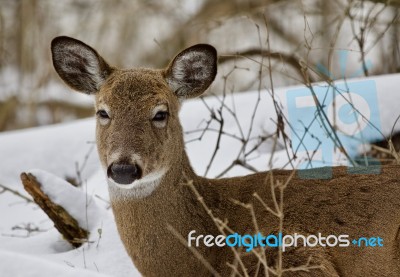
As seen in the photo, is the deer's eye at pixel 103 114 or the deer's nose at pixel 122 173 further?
the deer's eye at pixel 103 114

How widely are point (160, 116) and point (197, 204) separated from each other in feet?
1.75

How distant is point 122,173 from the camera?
144 inches

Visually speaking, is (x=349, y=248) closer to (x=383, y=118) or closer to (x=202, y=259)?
(x=202, y=259)

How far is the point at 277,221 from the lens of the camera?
13.3ft

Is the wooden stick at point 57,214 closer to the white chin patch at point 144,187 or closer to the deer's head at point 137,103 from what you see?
the deer's head at point 137,103

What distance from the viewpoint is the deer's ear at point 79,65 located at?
4.35 meters

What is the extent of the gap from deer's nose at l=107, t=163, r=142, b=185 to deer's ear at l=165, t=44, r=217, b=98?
0.81 m

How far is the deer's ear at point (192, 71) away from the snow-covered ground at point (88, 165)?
2.72ft

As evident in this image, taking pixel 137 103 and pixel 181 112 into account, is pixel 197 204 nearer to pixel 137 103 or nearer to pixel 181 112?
pixel 137 103

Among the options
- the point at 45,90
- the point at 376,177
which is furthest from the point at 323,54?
the point at 376,177
